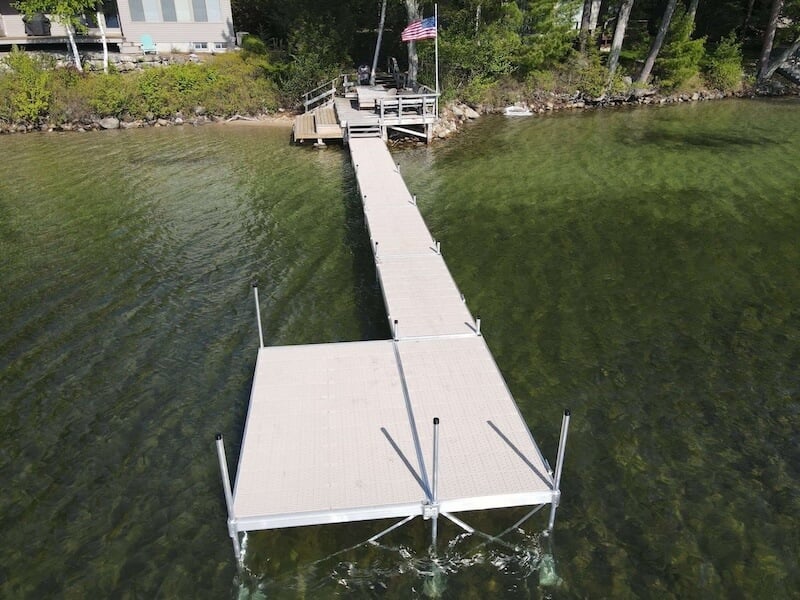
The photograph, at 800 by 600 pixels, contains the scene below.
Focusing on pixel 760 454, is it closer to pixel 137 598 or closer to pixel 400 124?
pixel 137 598

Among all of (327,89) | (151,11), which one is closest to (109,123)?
(151,11)

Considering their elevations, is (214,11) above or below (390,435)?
above

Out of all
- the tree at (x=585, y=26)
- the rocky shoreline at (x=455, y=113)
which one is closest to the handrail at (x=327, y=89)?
the rocky shoreline at (x=455, y=113)

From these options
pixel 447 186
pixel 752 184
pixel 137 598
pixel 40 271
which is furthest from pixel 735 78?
pixel 137 598

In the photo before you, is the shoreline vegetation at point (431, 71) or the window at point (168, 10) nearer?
the shoreline vegetation at point (431, 71)

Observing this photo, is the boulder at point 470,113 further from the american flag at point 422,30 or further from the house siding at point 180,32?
the house siding at point 180,32

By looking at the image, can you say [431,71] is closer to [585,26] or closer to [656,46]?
[585,26]
